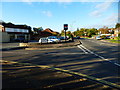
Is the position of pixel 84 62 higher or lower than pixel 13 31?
lower

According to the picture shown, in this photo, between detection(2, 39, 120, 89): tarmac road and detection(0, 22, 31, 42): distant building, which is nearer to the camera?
detection(2, 39, 120, 89): tarmac road

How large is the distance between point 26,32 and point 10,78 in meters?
45.5

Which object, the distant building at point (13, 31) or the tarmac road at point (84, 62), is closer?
the tarmac road at point (84, 62)

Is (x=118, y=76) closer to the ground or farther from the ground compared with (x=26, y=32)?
closer to the ground

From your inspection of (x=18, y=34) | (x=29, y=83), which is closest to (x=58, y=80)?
(x=29, y=83)

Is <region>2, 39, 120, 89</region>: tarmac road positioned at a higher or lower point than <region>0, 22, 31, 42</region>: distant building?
lower

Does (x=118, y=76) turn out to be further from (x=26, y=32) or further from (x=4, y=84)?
(x=26, y=32)

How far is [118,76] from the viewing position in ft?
13.3

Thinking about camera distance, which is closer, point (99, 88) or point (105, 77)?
point (99, 88)

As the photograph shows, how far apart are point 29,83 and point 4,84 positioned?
88cm

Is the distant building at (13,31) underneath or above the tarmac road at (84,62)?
above

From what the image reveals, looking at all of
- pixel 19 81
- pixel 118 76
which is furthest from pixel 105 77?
pixel 19 81

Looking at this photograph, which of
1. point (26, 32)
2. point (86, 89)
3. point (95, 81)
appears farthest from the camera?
point (26, 32)

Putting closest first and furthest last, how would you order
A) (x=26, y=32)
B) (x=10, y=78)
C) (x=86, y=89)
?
(x=86, y=89) < (x=10, y=78) < (x=26, y=32)
